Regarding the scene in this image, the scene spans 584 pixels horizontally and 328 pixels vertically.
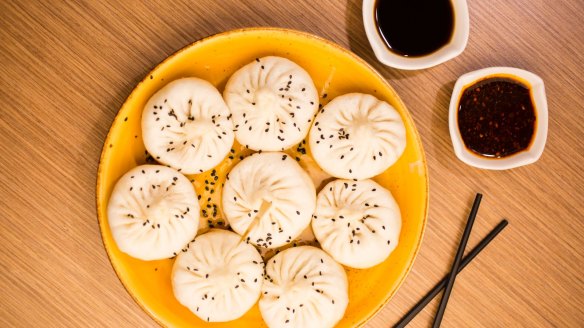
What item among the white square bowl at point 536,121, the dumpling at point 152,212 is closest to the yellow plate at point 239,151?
the dumpling at point 152,212

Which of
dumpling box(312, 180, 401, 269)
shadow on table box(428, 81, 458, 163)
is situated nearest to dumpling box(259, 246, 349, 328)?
dumpling box(312, 180, 401, 269)

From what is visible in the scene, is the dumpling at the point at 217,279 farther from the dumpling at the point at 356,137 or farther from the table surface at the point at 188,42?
the dumpling at the point at 356,137

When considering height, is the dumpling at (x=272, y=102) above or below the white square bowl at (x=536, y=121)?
above

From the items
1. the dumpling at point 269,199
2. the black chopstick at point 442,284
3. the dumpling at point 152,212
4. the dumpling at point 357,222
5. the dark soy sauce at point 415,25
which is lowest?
the black chopstick at point 442,284

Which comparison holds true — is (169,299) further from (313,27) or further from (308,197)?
(313,27)

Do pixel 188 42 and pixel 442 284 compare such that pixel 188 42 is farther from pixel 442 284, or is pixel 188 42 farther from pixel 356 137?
pixel 442 284

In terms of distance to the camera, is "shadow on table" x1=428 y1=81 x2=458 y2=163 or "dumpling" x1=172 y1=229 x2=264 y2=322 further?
"shadow on table" x1=428 y1=81 x2=458 y2=163

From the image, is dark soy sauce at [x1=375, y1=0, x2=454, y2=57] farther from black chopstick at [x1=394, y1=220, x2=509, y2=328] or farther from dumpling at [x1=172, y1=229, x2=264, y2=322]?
dumpling at [x1=172, y1=229, x2=264, y2=322]
